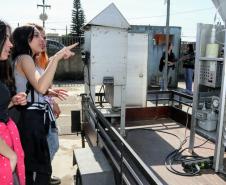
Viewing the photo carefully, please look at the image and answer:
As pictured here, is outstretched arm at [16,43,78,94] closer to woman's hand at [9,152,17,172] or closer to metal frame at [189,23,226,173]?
woman's hand at [9,152,17,172]

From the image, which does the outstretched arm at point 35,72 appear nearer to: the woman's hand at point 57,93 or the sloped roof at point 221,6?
the woman's hand at point 57,93

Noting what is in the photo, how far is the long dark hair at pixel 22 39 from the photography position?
247 cm

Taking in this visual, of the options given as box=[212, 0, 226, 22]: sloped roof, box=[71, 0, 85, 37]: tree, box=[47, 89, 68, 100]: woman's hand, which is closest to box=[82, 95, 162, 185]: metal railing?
box=[47, 89, 68, 100]: woman's hand

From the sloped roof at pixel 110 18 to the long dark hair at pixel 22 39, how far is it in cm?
153

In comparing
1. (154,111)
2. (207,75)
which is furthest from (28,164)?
(154,111)

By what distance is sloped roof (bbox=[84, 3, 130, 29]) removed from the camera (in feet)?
13.0

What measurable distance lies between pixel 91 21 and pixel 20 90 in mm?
1807

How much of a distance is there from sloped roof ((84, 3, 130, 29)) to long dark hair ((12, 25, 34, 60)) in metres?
1.53

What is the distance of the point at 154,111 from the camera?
16.9 ft

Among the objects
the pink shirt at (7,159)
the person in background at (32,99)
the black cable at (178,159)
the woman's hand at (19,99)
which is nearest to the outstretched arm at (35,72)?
the person in background at (32,99)

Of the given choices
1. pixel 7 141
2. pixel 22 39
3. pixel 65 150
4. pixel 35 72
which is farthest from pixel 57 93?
pixel 65 150

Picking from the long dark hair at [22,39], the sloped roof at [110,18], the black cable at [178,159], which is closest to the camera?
the long dark hair at [22,39]

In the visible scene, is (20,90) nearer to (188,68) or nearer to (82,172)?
(82,172)

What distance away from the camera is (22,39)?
251 cm
